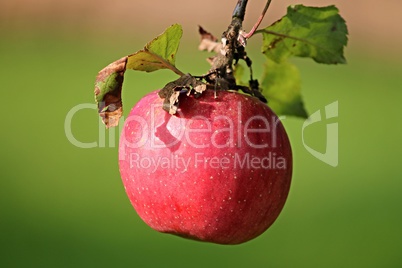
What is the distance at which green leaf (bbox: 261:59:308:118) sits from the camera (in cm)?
106

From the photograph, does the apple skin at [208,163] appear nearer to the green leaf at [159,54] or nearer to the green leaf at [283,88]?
the green leaf at [159,54]

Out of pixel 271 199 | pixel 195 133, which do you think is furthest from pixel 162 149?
pixel 271 199

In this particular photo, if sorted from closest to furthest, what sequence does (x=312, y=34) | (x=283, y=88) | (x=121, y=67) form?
1. (x=121, y=67)
2. (x=312, y=34)
3. (x=283, y=88)

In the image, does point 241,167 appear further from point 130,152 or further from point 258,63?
point 258,63

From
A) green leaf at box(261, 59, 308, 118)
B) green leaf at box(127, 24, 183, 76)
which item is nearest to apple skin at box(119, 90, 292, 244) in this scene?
green leaf at box(127, 24, 183, 76)

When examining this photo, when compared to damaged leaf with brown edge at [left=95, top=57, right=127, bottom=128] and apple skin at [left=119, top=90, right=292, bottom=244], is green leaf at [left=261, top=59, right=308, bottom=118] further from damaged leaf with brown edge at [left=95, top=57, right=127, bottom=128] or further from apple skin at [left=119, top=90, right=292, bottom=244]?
damaged leaf with brown edge at [left=95, top=57, right=127, bottom=128]

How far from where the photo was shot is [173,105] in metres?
0.82

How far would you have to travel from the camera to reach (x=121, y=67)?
2.63 ft

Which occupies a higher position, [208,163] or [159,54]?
[159,54]

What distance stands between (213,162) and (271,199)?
0.10 meters

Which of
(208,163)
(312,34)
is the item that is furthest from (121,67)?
(312,34)

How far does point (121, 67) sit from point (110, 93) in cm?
3

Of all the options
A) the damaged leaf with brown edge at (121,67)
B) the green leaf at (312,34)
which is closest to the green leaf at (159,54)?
the damaged leaf with brown edge at (121,67)

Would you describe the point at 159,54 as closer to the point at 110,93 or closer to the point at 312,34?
the point at 110,93
